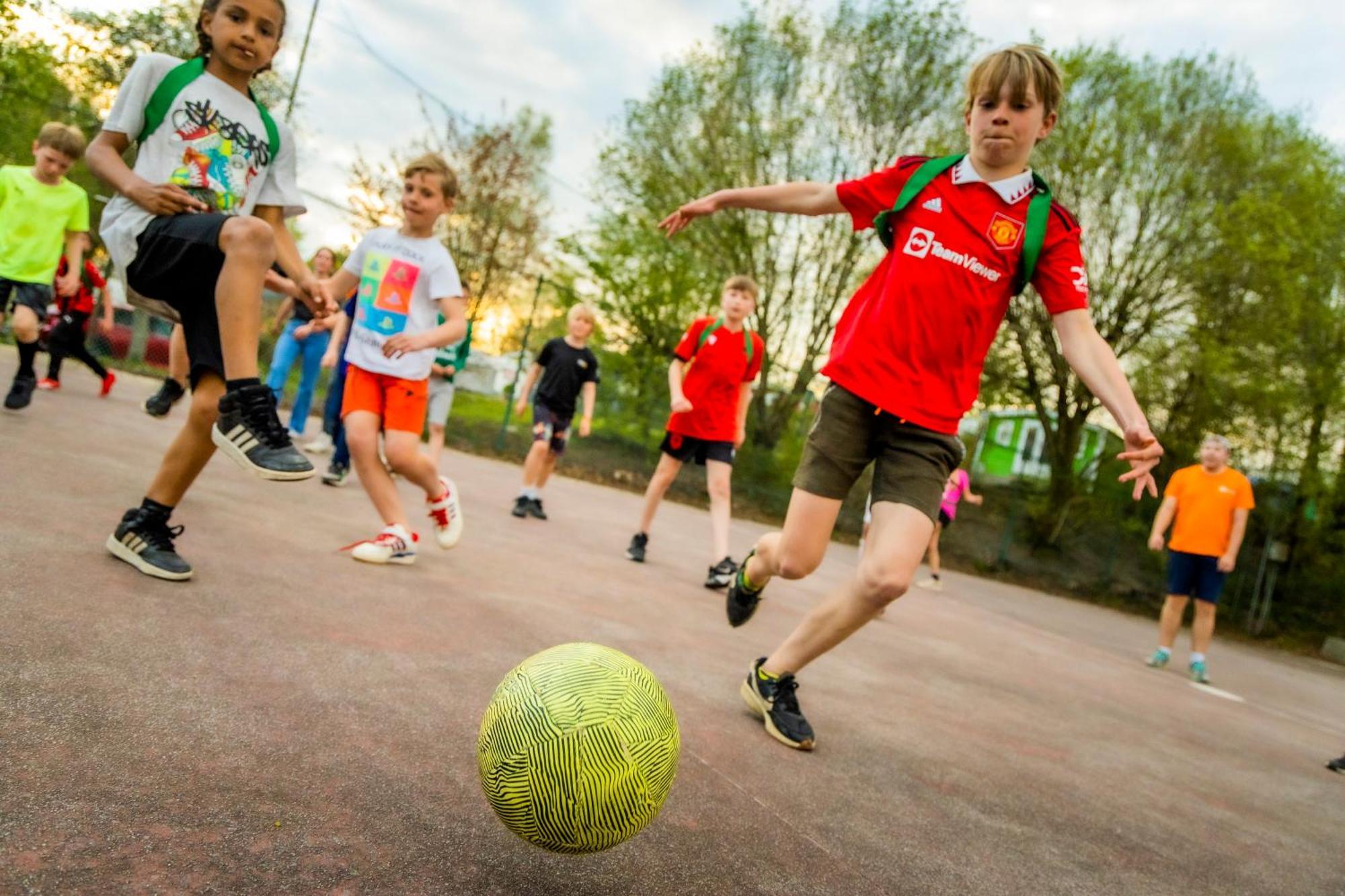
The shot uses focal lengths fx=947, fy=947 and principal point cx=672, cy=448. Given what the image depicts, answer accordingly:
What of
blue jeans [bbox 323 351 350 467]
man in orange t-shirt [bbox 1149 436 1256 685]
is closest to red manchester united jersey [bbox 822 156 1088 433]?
blue jeans [bbox 323 351 350 467]

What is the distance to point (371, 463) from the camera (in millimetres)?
4836

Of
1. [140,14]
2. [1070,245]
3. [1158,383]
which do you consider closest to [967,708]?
[1070,245]

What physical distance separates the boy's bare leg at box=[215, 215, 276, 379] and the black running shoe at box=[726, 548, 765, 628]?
6.81 ft

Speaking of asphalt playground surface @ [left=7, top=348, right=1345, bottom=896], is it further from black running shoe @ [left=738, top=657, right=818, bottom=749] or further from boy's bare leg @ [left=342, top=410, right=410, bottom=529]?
boy's bare leg @ [left=342, top=410, right=410, bottom=529]

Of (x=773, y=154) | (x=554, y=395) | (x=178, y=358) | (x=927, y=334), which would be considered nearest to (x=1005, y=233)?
(x=927, y=334)

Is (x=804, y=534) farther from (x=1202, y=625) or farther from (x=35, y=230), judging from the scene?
(x=1202, y=625)

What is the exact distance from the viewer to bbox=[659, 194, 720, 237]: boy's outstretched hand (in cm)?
369

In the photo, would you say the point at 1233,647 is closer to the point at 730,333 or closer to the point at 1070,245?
the point at 730,333

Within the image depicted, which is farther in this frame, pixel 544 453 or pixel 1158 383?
pixel 1158 383

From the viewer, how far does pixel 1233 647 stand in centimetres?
1453

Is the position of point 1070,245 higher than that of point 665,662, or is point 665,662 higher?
point 1070,245

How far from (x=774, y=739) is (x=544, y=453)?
5.86 m

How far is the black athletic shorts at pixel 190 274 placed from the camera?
127 inches

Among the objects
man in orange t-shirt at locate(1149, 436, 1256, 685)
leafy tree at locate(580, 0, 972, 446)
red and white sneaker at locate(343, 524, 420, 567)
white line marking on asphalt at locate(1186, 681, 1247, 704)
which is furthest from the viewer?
leafy tree at locate(580, 0, 972, 446)
